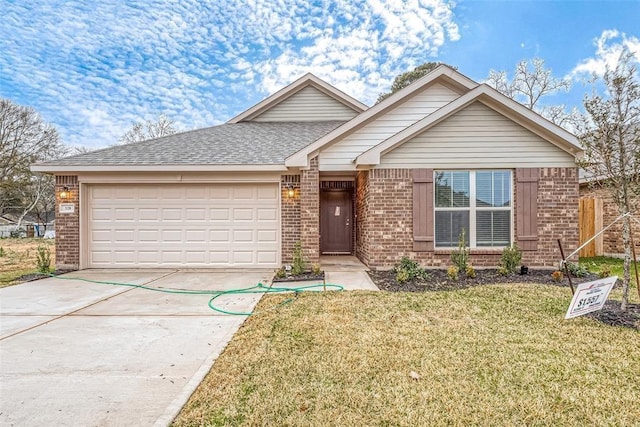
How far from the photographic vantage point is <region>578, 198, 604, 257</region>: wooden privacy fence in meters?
10.1

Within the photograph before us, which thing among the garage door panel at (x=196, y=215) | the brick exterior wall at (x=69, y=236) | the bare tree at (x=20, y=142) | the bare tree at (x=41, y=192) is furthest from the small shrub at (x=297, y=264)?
the bare tree at (x=41, y=192)

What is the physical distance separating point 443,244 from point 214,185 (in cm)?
589

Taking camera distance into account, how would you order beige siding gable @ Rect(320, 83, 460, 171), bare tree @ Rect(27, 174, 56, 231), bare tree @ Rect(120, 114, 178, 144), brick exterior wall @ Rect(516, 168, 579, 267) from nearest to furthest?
1. brick exterior wall @ Rect(516, 168, 579, 267)
2. beige siding gable @ Rect(320, 83, 460, 171)
3. bare tree @ Rect(120, 114, 178, 144)
4. bare tree @ Rect(27, 174, 56, 231)

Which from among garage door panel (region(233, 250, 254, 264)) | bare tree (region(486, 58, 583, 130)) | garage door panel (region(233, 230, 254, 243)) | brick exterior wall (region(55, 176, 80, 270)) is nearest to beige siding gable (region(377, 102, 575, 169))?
garage door panel (region(233, 230, 254, 243))

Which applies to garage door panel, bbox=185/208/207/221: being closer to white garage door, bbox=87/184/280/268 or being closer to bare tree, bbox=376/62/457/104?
white garage door, bbox=87/184/280/268

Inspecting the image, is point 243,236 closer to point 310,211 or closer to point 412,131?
point 310,211

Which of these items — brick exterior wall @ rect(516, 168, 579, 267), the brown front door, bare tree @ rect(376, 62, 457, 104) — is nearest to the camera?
brick exterior wall @ rect(516, 168, 579, 267)

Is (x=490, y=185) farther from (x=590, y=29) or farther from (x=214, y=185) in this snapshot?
(x=590, y=29)

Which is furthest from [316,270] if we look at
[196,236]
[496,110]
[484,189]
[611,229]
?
[611,229]

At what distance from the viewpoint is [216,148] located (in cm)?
918

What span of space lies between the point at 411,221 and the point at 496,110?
3.21 metres

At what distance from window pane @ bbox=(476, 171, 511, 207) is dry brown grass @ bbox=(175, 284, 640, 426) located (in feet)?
10.7

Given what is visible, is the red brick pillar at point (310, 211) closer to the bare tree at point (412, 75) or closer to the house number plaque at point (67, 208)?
the house number plaque at point (67, 208)

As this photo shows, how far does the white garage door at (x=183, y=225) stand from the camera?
8.45 metres
